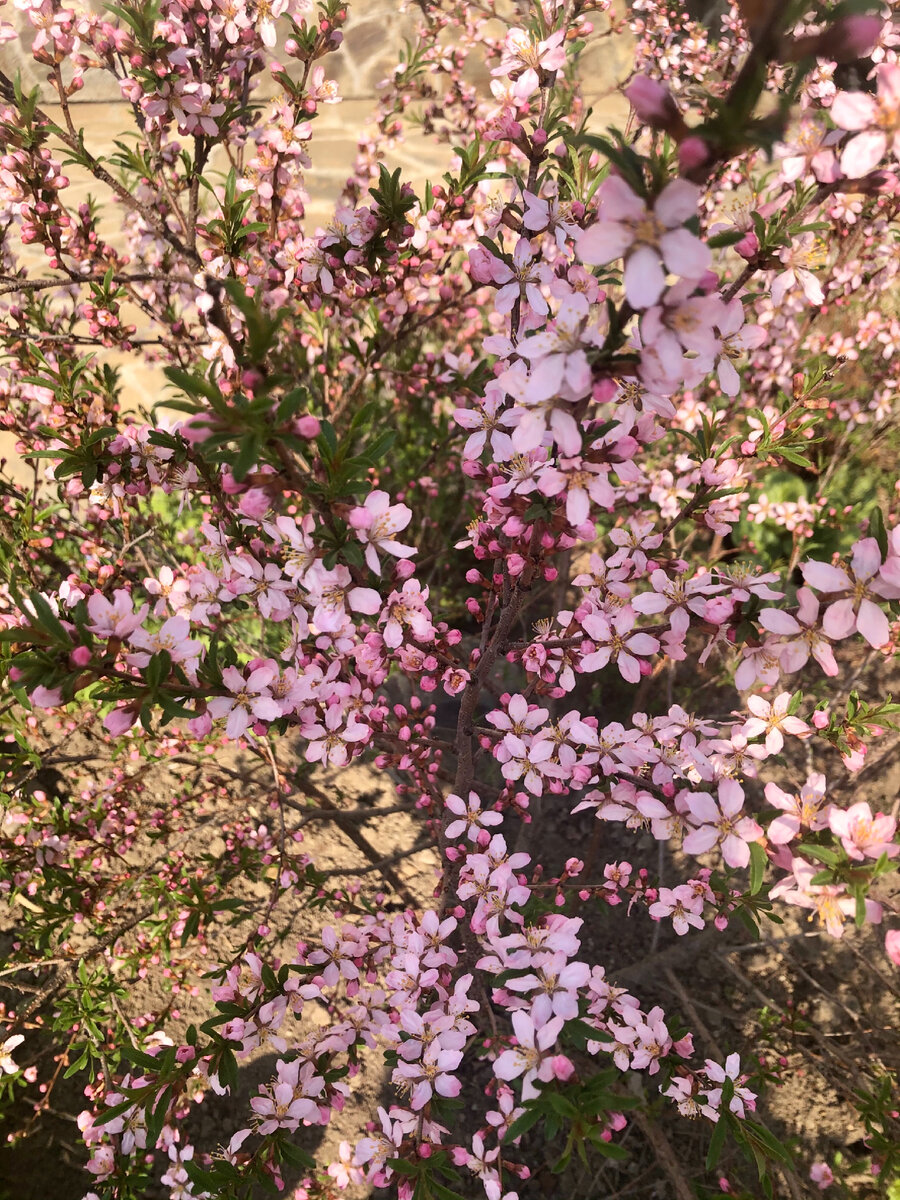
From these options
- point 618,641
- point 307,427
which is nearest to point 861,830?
point 618,641

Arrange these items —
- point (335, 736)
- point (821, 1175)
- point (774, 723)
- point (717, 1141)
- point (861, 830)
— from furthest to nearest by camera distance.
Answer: point (821, 1175) < point (335, 736) < point (774, 723) < point (717, 1141) < point (861, 830)

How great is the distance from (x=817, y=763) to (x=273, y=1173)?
10.7ft

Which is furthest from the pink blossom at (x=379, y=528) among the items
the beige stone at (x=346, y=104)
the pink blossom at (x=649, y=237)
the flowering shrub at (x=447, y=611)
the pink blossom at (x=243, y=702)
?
the beige stone at (x=346, y=104)

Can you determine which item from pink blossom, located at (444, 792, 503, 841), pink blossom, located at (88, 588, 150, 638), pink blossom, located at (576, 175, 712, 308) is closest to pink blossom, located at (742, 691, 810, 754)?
pink blossom, located at (444, 792, 503, 841)

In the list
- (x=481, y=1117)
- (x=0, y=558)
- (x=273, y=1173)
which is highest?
(x=0, y=558)

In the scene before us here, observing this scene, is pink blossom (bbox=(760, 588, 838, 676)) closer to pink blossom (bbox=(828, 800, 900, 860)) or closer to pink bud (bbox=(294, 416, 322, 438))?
pink blossom (bbox=(828, 800, 900, 860))

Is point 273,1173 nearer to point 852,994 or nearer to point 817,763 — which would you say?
point 852,994

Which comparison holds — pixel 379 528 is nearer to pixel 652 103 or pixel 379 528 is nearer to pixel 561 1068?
pixel 652 103

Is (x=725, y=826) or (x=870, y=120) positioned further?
(x=725, y=826)

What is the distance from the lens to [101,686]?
1.69 meters

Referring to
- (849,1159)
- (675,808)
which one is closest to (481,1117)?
(849,1159)

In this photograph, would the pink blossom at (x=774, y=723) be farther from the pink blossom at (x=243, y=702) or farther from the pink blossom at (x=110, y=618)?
the pink blossom at (x=110, y=618)

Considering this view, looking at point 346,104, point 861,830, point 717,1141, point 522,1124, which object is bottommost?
point 717,1141

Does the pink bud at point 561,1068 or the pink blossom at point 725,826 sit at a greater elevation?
the pink blossom at point 725,826
